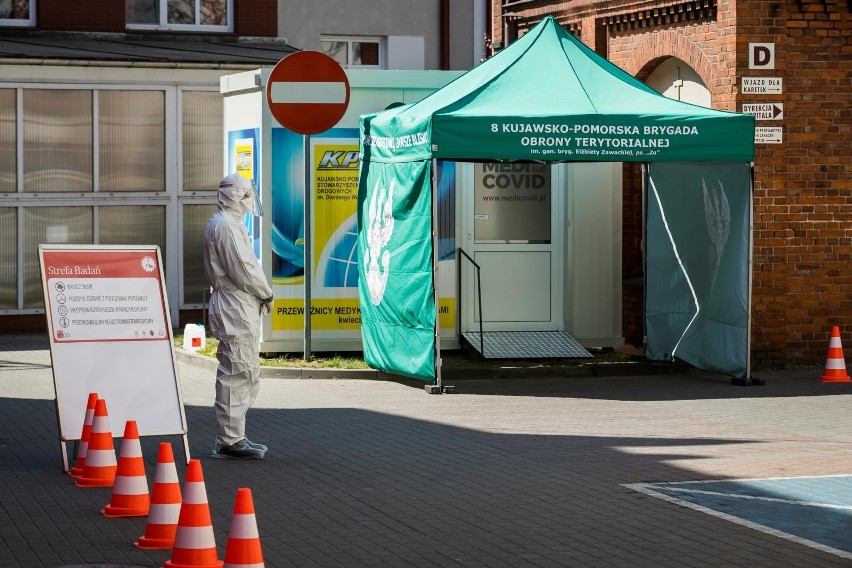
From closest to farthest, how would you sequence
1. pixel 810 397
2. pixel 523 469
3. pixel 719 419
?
pixel 523 469
pixel 719 419
pixel 810 397

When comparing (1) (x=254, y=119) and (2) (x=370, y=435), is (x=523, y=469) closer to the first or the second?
(2) (x=370, y=435)

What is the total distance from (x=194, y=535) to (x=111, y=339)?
151 inches

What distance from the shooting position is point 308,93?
16.2 m

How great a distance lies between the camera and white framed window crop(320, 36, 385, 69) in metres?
32.7

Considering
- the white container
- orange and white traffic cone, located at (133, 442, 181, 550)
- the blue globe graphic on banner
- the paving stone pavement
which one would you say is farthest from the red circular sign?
orange and white traffic cone, located at (133, 442, 181, 550)

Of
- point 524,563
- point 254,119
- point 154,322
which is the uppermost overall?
point 254,119

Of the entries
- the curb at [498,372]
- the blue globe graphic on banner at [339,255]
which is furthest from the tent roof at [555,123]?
the curb at [498,372]

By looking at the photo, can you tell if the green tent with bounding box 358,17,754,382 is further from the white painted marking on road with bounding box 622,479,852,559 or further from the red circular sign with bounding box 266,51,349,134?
the white painted marking on road with bounding box 622,479,852,559

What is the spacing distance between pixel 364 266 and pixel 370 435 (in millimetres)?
4555

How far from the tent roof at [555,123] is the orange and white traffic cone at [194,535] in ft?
25.1

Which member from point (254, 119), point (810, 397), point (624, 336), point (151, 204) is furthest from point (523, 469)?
point (151, 204)

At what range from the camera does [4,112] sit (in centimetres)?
2166

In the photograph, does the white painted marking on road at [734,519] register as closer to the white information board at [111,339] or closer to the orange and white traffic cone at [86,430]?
the white information board at [111,339]

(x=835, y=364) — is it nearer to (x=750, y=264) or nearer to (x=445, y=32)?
(x=750, y=264)
